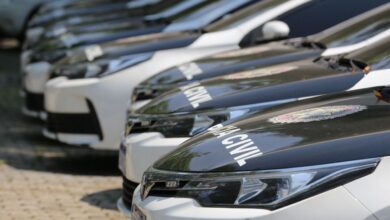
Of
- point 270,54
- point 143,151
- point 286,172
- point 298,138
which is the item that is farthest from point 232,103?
point 286,172

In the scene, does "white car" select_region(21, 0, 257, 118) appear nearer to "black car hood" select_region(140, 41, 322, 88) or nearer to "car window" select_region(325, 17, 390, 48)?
"black car hood" select_region(140, 41, 322, 88)

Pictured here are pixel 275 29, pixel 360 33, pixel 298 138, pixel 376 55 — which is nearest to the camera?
pixel 298 138

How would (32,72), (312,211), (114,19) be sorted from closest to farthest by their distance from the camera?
(312,211) → (32,72) → (114,19)

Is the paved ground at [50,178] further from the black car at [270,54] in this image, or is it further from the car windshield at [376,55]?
the car windshield at [376,55]

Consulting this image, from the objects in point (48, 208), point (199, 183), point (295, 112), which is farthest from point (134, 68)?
point (199, 183)

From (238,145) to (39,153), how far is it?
512cm

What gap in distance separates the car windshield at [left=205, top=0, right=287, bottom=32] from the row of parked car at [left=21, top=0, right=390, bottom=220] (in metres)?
0.02

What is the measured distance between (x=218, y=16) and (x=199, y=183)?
5.07 metres

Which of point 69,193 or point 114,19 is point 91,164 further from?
point 114,19

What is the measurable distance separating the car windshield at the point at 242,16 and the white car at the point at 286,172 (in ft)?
12.2

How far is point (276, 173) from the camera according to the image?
3.72 metres

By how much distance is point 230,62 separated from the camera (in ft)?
22.7

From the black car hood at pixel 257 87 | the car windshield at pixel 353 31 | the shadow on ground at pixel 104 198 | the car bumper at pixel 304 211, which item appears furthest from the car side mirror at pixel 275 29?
the car bumper at pixel 304 211

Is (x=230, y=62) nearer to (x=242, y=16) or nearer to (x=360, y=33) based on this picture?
(x=360, y=33)
